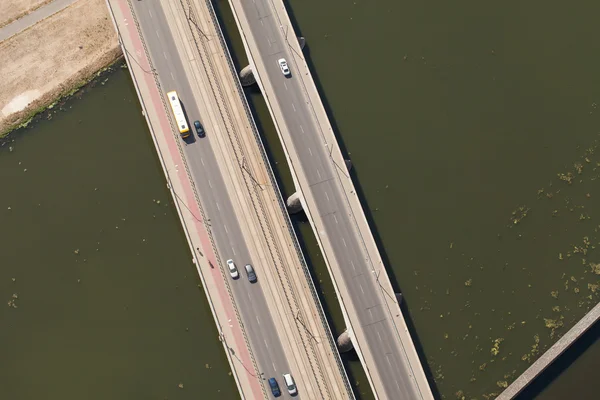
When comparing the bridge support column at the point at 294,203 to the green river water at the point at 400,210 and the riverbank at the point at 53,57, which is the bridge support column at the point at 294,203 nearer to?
the green river water at the point at 400,210

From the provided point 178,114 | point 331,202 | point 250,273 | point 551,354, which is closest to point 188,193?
point 178,114

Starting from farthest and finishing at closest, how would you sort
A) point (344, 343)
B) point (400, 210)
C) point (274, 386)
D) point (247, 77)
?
1. point (247, 77)
2. point (400, 210)
3. point (344, 343)
4. point (274, 386)

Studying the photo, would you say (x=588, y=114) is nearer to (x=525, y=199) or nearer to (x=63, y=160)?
(x=525, y=199)

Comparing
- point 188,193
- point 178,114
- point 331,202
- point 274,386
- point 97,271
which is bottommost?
point 274,386

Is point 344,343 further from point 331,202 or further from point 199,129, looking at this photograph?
point 199,129

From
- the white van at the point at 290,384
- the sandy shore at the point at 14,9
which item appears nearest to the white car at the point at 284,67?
the sandy shore at the point at 14,9

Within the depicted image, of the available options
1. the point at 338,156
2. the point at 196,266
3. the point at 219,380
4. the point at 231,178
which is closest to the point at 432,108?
the point at 338,156

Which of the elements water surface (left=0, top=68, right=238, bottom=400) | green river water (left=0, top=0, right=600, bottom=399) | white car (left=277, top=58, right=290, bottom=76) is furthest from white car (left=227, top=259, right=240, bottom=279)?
white car (left=277, top=58, right=290, bottom=76)

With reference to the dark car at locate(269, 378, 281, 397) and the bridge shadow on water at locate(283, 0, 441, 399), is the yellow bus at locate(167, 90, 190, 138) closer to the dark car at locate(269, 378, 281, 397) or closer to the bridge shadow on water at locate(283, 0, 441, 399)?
the bridge shadow on water at locate(283, 0, 441, 399)

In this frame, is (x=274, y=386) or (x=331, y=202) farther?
(x=331, y=202)
